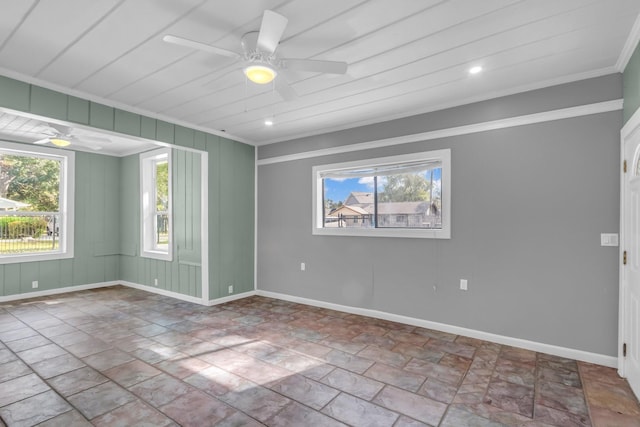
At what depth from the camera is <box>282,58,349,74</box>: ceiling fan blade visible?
2266 mm

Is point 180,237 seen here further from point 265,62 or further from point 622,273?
point 622,273

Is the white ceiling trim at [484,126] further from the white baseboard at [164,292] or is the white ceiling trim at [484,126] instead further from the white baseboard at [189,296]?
the white baseboard at [164,292]

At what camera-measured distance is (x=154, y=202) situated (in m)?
6.23

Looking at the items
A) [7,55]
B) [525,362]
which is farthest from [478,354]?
[7,55]

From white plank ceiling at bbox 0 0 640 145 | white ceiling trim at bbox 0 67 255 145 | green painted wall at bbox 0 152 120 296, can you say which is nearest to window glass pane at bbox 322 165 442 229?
white plank ceiling at bbox 0 0 640 145

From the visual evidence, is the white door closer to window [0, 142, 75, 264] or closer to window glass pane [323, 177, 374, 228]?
window glass pane [323, 177, 374, 228]

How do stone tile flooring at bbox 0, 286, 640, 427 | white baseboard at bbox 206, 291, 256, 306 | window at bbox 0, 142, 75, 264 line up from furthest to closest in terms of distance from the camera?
window at bbox 0, 142, 75, 264 < white baseboard at bbox 206, 291, 256, 306 < stone tile flooring at bbox 0, 286, 640, 427

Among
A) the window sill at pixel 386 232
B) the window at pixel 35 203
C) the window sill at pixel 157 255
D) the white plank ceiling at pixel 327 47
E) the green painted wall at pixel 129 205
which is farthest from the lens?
the window sill at pixel 157 255

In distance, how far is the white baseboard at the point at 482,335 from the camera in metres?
3.00

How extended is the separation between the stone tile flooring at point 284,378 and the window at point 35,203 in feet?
6.08

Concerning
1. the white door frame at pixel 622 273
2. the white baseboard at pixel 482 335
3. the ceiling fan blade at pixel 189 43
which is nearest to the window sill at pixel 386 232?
the white baseboard at pixel 482 335

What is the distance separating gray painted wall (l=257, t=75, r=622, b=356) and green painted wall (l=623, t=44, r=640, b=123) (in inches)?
6.3

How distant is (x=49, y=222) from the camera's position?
5.82 metres

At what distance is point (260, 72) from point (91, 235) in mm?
5844
